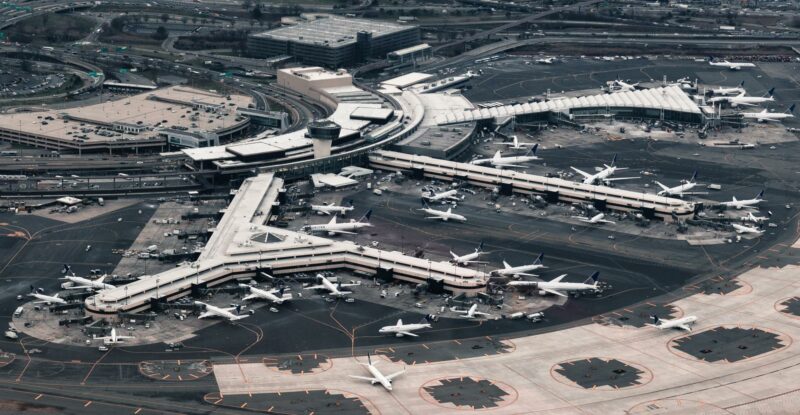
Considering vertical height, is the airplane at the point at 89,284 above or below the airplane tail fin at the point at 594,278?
below

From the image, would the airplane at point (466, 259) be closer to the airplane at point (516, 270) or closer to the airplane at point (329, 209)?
the airplane at point (516, 270)

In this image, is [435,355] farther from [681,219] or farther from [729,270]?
[681,219]

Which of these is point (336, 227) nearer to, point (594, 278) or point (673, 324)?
point (594, 278)

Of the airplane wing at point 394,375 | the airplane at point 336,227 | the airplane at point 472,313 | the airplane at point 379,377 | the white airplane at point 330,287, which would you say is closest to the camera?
the airplane at point 379,377

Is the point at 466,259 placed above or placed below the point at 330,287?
above

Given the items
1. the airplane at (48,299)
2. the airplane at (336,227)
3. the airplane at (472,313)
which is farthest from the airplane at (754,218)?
the airplane at (48,299)

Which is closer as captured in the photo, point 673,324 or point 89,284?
point 673,324

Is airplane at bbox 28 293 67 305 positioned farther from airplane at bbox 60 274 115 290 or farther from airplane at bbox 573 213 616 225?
airplane at bbox 573 213 616 225

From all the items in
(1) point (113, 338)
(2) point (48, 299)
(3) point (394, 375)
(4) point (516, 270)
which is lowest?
(2) point (48, 299)

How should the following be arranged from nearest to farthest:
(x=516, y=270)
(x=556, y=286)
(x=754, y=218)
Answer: (x=556, y=286), (x=516, y=270), (x=754, y=218)

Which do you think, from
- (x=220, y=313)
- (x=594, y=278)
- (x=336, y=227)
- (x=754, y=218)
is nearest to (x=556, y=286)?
(x=594, y=278)

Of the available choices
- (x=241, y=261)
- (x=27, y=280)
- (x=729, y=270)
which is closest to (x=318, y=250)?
(x=241, y=261)
